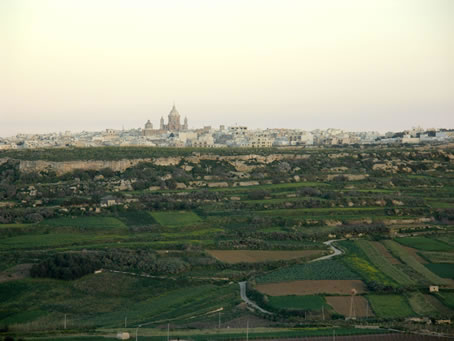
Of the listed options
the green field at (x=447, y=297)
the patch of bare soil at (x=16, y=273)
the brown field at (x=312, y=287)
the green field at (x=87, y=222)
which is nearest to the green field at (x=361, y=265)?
the brown field at (x=312, y=287)

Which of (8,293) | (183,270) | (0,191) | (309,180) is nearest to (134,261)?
(183,270)

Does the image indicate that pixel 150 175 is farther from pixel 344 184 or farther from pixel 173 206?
pixel 344 184

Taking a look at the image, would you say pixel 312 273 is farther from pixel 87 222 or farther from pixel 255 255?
pixel 87 222

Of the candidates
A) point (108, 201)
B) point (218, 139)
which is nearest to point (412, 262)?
point (108, 201)

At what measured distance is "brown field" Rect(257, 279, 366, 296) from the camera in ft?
104

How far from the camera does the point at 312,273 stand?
35062mm

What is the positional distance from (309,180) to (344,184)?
13.4 feet

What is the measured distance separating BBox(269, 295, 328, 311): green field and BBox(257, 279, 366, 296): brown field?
0.61m

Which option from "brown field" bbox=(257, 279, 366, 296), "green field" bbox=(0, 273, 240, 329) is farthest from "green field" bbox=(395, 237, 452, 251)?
"green field" bbox=(0, 273, 240, 329)

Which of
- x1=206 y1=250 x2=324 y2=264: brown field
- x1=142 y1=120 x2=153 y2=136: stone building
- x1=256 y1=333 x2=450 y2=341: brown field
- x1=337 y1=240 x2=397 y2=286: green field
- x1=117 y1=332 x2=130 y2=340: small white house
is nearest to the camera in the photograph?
x1=117 y1=332 x2=130 y2=340: small white house

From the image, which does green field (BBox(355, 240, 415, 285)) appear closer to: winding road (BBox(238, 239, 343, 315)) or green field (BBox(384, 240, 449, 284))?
green field (BBox(384, 240, 449, 284))

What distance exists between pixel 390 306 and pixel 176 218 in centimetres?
2092

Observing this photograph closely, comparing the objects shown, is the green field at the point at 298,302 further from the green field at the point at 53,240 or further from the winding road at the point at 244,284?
the green field at the point at 53,240

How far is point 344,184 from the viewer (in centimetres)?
6059
